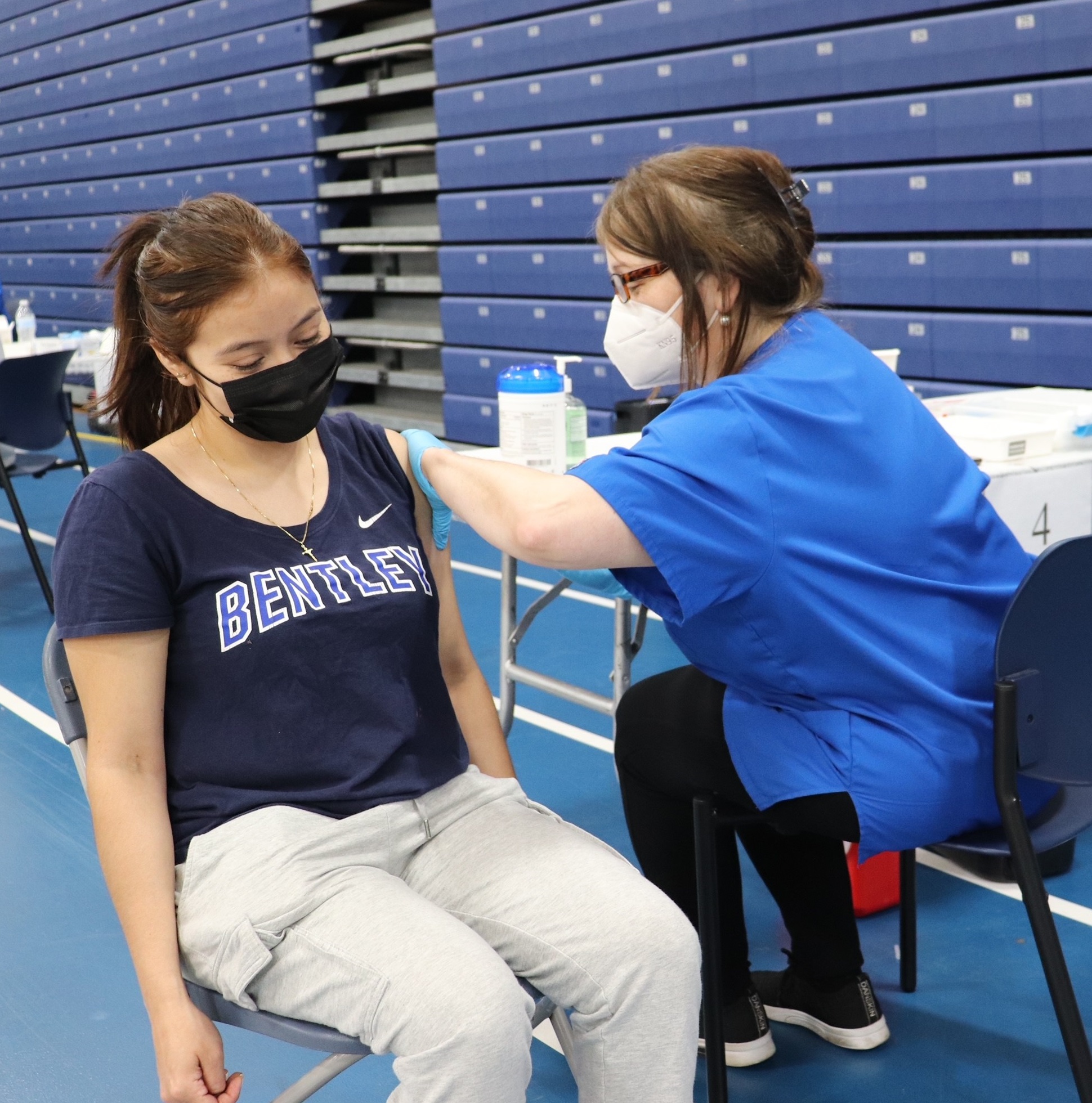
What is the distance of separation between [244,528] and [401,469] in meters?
0.25

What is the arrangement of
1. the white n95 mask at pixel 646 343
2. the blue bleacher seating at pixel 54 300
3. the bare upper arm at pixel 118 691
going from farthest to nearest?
1. the blue bleacher seating at pixel 54 300
2. the white n95 mask at pixel 646 343
3. the bare upper arm at pixel 118 691

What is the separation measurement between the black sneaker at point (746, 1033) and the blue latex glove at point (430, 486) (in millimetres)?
808

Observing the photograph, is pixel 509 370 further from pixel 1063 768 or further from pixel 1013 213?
pixel 1013 213

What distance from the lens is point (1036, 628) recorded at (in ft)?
4.13

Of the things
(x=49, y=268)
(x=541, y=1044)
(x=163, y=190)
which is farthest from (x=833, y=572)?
(x=49, y=268)

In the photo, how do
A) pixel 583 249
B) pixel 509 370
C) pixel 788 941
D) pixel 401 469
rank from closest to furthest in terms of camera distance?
pixel 401 469
pixel 788 941
pixel 509 370
pixel 583 249

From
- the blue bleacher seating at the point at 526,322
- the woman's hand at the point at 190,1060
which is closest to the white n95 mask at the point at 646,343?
the woman's hand at the point at 190,1060

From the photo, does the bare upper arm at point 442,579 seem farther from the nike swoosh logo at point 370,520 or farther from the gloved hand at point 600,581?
the gloved hand at point 600,581

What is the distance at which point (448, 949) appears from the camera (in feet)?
3.51

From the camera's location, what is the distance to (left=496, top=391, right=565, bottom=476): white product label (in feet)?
7.26

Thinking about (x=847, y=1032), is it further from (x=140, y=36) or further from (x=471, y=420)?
(x=140, y=36)

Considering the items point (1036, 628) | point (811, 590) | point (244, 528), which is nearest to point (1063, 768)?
point (1036, 628)

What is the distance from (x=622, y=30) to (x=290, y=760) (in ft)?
15.1

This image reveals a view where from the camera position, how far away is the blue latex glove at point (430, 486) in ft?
4.76
